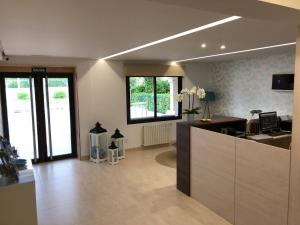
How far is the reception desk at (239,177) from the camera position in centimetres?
253

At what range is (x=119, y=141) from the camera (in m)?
5.86

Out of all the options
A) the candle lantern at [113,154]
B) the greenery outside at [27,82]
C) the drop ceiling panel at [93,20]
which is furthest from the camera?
the candle lantern at [113,154]

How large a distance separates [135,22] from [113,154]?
3.65 metres

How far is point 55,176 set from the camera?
479 centimetres

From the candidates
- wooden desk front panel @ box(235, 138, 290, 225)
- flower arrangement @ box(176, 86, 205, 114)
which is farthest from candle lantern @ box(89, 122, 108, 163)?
wooden desk front panel @ box(235, 138, 290, 225)

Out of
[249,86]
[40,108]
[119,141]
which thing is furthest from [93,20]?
[249,86]

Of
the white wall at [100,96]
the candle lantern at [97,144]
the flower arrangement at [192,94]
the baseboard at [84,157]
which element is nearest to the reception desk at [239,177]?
the flower arrangement at [192,94]

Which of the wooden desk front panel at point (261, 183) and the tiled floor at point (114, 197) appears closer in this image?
the wooden desk front panel at point (261, 183)

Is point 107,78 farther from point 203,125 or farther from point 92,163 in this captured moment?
point 203,125

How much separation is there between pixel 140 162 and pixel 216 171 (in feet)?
8.30

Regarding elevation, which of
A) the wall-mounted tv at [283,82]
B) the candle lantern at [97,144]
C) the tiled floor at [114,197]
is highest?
the wall-mounted tv at [283,82]

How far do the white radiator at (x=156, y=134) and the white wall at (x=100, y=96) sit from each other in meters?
0.27

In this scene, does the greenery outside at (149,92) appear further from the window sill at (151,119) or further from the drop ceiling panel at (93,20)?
the drop ceiling panel at (93,20)

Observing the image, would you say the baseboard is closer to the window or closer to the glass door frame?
the glass door frame
